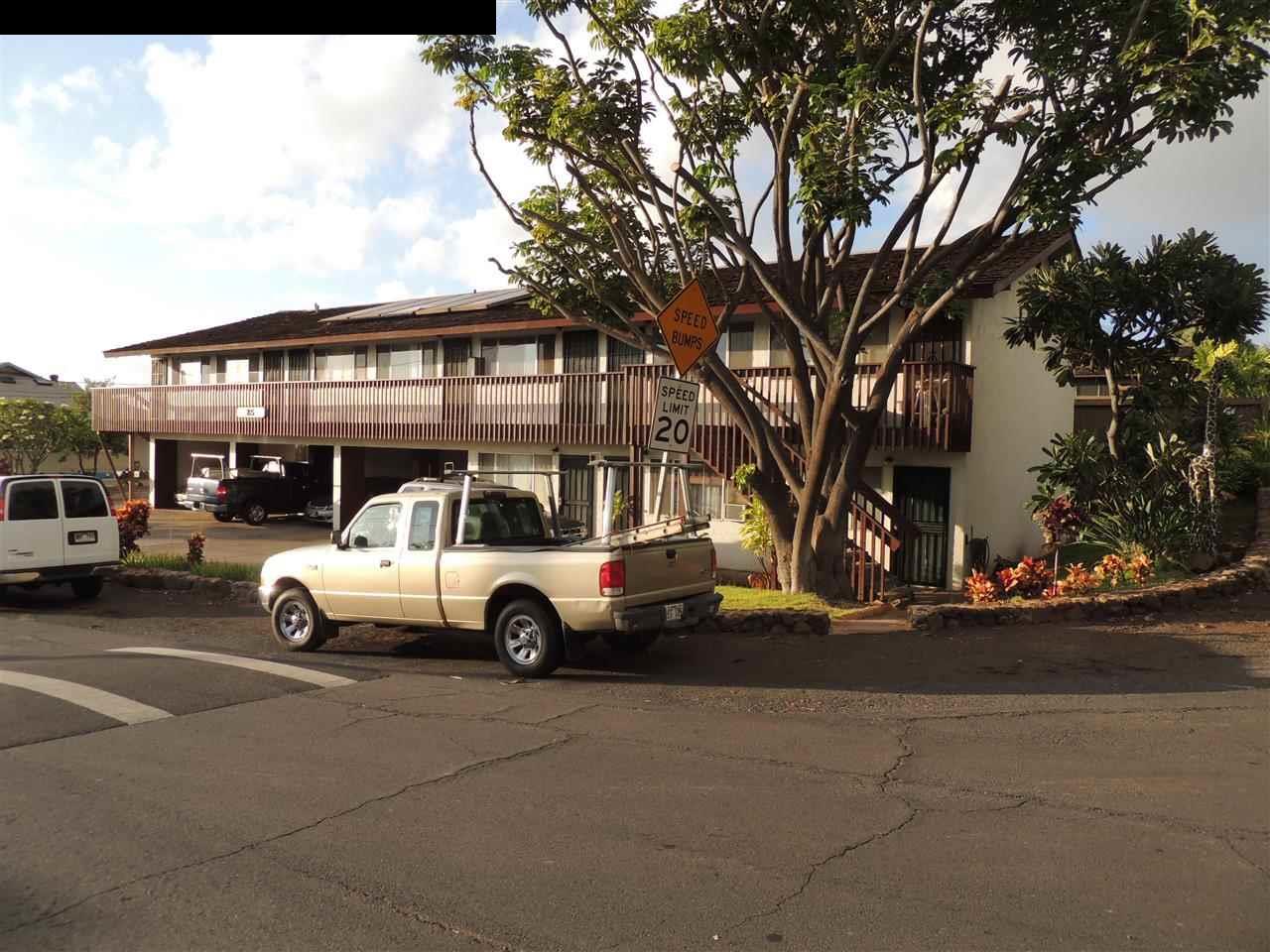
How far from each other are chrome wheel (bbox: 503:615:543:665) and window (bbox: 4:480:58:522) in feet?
28.2

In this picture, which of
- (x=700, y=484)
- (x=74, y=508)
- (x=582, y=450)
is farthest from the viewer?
(x=582, y=450)

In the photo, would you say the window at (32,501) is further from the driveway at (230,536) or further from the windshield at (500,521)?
the windshield at (500,521)

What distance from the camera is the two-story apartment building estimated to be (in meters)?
17.1

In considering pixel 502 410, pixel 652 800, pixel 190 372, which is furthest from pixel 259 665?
pixel 190 372

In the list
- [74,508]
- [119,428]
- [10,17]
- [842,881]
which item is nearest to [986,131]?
[842,881]

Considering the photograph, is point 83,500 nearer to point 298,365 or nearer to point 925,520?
point 925,520

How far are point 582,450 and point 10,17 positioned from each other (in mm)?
20109

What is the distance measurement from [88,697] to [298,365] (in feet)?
75.9

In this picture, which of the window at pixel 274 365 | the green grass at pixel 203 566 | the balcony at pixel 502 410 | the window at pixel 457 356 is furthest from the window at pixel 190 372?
the green grass at pixel 203 566

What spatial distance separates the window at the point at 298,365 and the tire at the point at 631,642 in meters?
22.0

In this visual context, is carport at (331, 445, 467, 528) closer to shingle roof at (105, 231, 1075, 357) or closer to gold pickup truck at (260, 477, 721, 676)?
shingle roof at (105, 231, 1075, 357)

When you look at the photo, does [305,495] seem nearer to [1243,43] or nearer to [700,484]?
[700,484]

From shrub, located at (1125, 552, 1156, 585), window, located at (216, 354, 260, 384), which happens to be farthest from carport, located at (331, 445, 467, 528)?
shrub, located at (1125, 552, 1156, 585)

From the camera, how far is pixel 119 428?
3291cm
